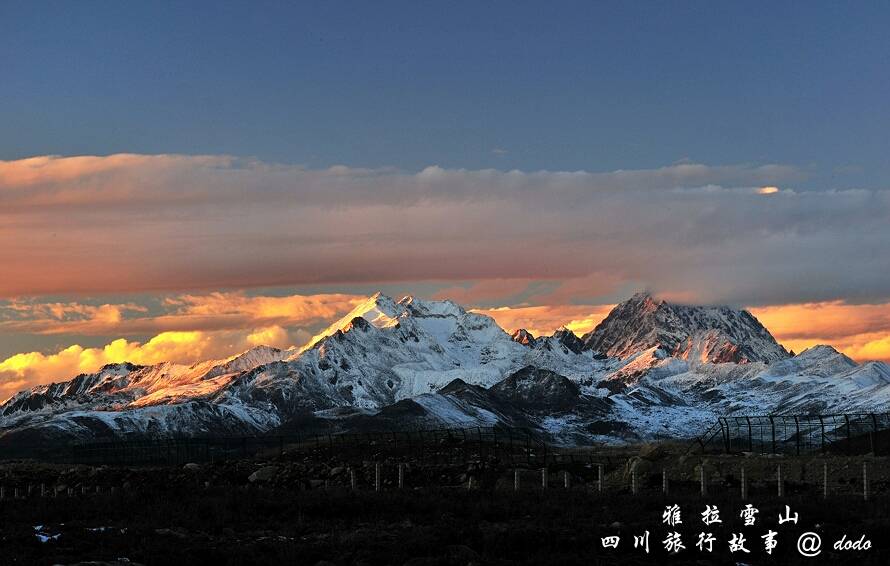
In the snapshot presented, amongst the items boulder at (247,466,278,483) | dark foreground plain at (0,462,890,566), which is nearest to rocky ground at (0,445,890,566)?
dark foreground plain at (0,462,890,566)

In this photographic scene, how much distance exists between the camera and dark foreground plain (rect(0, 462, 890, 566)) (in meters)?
35.2

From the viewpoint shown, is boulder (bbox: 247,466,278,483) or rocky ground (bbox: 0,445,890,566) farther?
boulder (bbox: 247,466,278,483)

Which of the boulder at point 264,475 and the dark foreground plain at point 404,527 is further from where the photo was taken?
the boulder at point 264,475

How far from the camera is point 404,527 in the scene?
41656 millimetres

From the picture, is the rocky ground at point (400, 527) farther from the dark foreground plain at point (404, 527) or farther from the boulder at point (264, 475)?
the boulder at point (264, 475)

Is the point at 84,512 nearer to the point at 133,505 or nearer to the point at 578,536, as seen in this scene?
the point at 133,505

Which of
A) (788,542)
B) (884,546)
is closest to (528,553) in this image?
(788,542)

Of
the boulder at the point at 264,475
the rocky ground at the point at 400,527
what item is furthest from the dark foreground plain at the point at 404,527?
the boulder at the point at 264,475

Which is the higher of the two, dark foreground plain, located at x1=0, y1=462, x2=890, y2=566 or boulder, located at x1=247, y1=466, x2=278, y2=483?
dark foreground plain, located at x1=0, y1=462, x2=890, y2=566

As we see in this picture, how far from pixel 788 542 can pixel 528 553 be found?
8.32m

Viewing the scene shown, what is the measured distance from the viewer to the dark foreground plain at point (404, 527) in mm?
35188

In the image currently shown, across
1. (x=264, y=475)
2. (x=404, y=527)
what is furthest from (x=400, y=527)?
(x=264, y=475)

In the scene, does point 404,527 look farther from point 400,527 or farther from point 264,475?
point 264,475

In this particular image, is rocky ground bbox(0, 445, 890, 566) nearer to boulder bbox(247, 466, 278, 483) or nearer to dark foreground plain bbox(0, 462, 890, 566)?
dark foreground plain bbox(0, 462, 890, 566)
